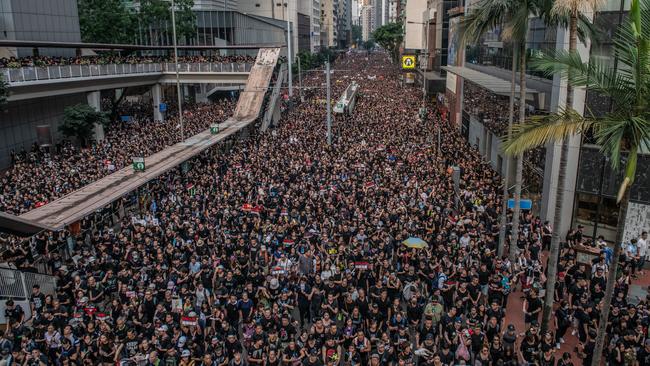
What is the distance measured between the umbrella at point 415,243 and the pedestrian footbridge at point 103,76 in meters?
21.5

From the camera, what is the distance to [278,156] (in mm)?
26844

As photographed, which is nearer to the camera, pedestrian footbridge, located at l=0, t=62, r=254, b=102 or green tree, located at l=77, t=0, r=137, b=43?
pedestrian footbridge, located at l=0, t=62, r=254, b=102

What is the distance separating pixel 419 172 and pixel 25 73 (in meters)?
22.2

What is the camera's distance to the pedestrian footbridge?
1158 inches

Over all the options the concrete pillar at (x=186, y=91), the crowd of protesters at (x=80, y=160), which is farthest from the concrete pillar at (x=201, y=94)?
the crowd of protesters at (x=80, y=160)

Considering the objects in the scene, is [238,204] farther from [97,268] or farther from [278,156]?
[278,156]

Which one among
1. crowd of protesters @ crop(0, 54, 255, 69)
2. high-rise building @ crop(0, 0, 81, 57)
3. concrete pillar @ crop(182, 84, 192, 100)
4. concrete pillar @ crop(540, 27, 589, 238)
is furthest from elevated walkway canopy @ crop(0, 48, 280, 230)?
concrete pillar @ crop(182, 84, 192, 100)

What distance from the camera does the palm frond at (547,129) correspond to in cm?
745

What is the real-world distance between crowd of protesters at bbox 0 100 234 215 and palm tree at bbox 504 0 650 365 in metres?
17.2

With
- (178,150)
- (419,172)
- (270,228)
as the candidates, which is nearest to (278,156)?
(178,150)

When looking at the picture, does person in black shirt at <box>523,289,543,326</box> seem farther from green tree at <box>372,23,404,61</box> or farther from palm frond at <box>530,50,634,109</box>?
green tree at <box>372,23,404,61</box>

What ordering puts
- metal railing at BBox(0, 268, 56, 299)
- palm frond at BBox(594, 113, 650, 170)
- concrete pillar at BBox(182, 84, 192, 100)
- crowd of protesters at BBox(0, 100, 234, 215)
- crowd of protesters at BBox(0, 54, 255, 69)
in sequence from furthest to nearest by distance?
1. concrete pillar at BBox(182, 84, 192, 100)
2. crowd of protesters at BBox(0, 54, 255, 69)
3. crowd of protesters at BBox(0, 100, 234, 215)
4. metal railing at BBox(0, 268, 56, 299)
5. palm frond at BBox(594, 113, 650, 170)

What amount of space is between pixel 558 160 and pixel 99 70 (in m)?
30.7

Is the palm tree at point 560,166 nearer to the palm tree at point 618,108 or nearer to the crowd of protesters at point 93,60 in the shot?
the palm tree at point 618,108
